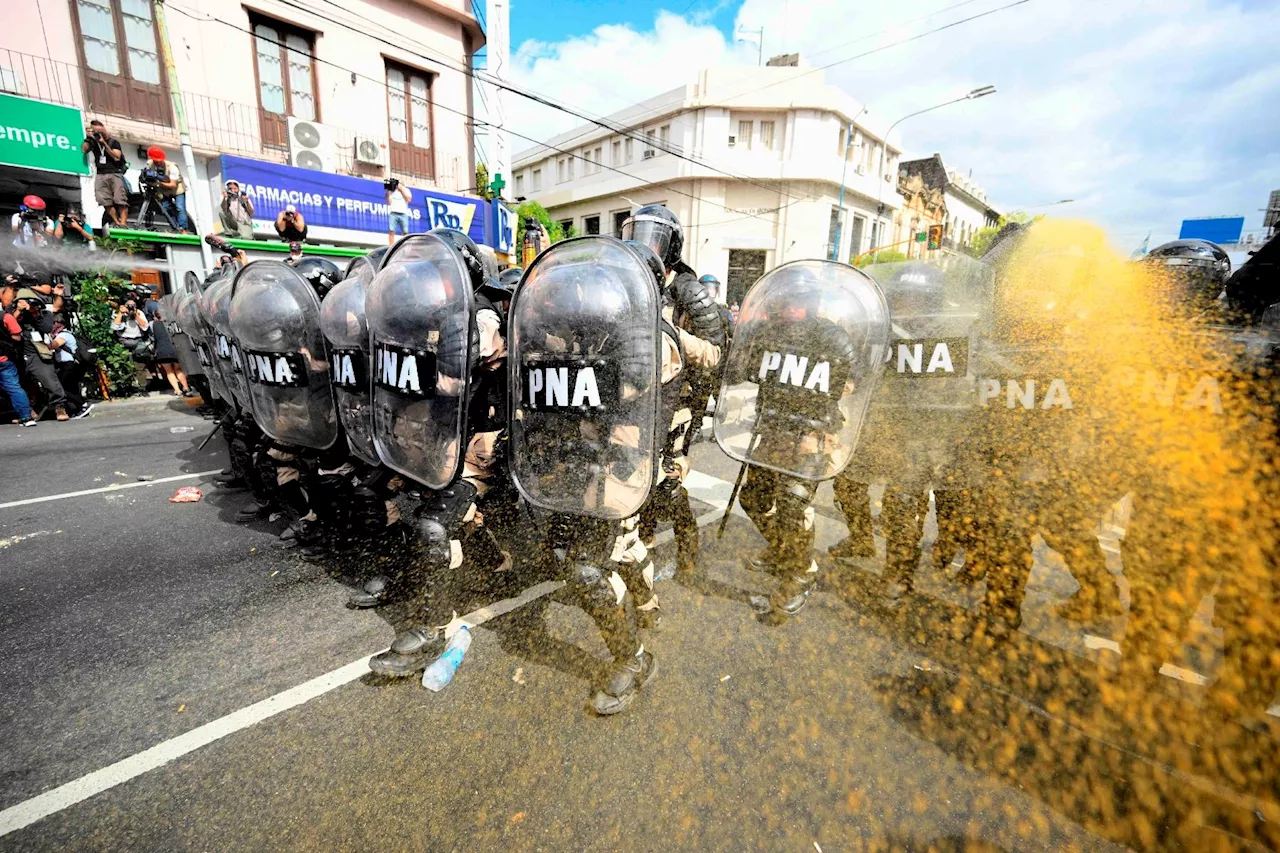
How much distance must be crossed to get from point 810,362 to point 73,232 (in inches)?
457

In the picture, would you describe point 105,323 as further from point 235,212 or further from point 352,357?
point 352,357

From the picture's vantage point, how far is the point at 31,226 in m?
8.35

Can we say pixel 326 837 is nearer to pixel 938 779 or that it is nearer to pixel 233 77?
pixel 938 779

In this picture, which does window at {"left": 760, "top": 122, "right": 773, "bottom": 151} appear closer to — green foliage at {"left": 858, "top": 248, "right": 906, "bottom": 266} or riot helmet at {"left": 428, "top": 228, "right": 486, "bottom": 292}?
green foliage at {"left": 858, "top": 248, "right": 906, "bottom": 266}

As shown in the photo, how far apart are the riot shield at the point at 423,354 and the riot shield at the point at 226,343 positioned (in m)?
1.53

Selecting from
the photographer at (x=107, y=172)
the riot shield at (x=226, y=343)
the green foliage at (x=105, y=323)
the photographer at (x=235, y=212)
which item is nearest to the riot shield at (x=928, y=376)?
the riot shield at (x=226, y=343)

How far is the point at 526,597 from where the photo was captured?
124 inches

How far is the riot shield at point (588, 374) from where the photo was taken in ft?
6.48

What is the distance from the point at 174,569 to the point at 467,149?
1543cm

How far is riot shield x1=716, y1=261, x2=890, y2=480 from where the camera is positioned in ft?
7.83

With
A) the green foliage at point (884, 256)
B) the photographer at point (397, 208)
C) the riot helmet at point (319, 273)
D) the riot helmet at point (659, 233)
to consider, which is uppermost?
the green foliage at point (884, 256)

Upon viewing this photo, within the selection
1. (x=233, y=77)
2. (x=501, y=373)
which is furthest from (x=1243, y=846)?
(x=233, y=77)

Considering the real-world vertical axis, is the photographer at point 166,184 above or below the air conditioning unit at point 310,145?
below

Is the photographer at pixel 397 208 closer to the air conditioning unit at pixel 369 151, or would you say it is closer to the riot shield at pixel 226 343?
the air conditioning unit at pixel 369 151
